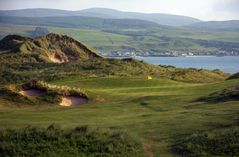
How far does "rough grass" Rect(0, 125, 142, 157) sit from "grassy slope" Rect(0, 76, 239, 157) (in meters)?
1.32

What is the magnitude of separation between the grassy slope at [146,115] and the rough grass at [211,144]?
94 centimetres

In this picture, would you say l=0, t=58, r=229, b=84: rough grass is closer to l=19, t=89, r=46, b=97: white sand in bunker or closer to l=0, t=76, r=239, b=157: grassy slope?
l=19, t=89, r=46, b=97: white sand in bunker

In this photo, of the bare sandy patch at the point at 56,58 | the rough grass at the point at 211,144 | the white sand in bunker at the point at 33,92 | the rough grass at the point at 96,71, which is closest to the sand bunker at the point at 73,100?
the white sand in bunker at the point at 33,92

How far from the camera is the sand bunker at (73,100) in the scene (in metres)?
46.4

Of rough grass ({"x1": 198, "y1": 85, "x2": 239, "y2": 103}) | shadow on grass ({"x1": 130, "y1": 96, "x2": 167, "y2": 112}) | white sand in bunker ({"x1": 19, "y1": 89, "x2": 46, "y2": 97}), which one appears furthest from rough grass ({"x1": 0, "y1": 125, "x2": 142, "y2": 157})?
white sand in bunker ({"x1": 19, "y1": 89, "x2": 46, "y2": 97})

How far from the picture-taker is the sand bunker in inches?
1826

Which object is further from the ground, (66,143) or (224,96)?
(224,96)

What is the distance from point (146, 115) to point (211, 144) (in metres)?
8.87

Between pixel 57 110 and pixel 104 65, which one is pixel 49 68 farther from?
pixel 57 110

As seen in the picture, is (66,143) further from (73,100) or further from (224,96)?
(73,100)

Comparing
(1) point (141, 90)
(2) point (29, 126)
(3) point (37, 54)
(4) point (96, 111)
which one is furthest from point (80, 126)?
(3) point (37, 54)

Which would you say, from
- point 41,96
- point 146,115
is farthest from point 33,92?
point 146,115

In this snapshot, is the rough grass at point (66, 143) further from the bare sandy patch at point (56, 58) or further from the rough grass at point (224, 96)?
the bare sandy patch at point (56, 58)

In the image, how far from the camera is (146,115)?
37031 millimetres
